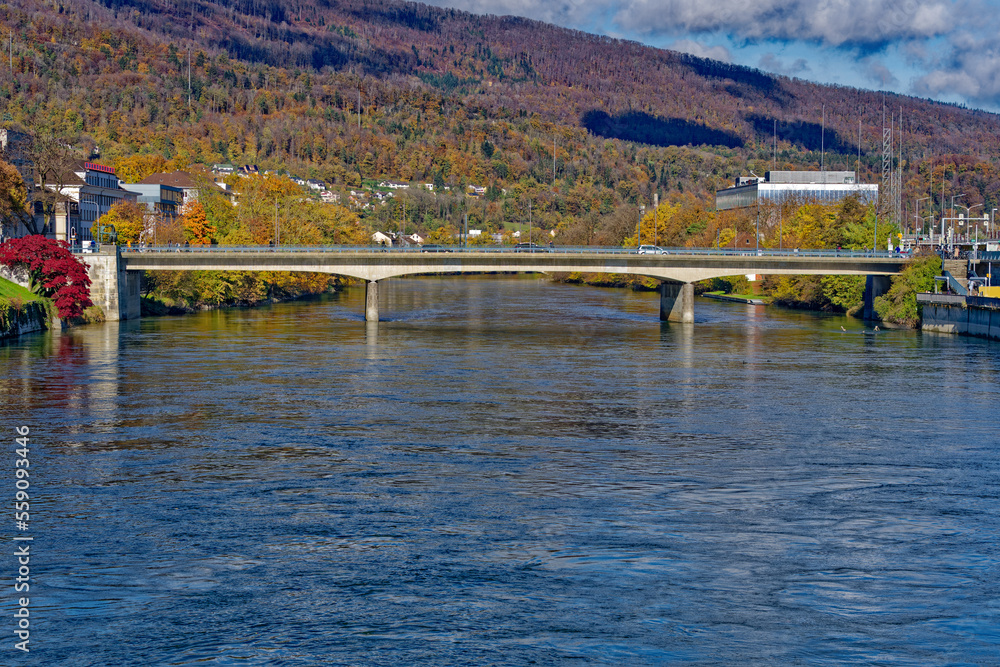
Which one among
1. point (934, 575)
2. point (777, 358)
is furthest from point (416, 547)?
point (777, 358)

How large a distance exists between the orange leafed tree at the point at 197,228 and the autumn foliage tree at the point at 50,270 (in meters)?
44.8

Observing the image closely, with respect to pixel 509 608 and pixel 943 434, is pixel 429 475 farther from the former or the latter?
pixel 943 434

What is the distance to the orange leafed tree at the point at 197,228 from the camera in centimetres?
14388

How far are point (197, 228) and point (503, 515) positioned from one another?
120826 millimetres

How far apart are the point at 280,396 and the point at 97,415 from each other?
31.2ft

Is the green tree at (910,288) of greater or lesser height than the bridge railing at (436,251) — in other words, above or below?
below

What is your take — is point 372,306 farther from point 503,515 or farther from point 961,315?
point 503,515

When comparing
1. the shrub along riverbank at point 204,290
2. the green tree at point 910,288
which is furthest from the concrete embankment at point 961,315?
the shrub along riverbank at point 204,290

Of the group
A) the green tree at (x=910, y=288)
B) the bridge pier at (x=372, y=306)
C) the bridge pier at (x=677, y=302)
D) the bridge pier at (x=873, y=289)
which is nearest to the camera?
the green tree at (x=910, y=288)

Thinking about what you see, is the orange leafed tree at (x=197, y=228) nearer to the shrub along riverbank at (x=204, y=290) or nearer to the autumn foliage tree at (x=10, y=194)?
the shrub along riverbank at (x=204, y=290)

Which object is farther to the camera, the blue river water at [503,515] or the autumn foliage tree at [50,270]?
the autumn foliage tree at [50,270]

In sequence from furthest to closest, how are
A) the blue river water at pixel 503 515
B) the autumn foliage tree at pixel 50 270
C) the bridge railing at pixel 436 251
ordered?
the bridge railing at pixel 436 251 → the autumn foliage tree at pixel 50 270 → the blue river water at pixel 503 515

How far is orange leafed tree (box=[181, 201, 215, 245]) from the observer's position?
14388 cm

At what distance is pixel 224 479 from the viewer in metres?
37.2
